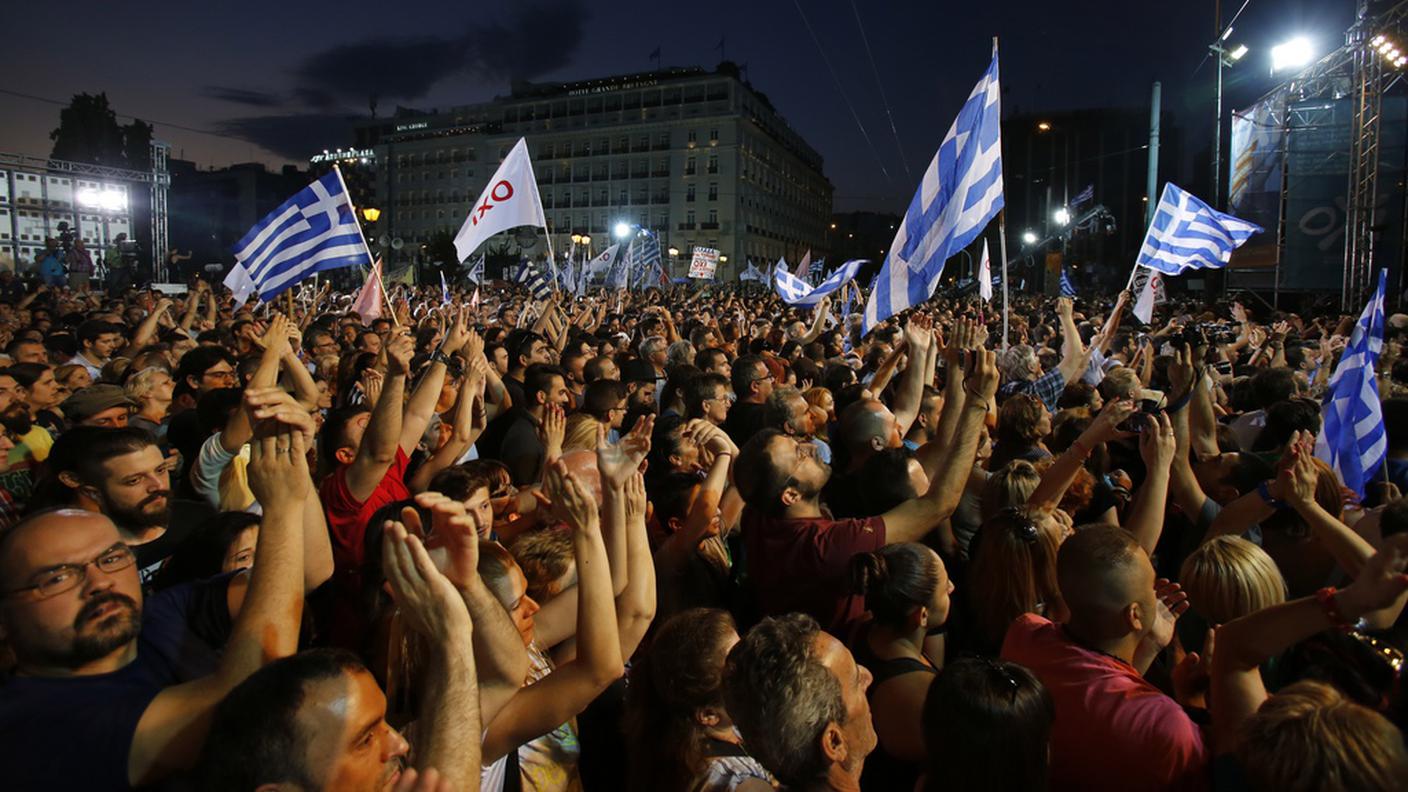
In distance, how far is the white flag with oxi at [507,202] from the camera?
373 inches

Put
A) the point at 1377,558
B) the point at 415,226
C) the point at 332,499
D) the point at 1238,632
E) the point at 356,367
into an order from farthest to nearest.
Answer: the point at 415,226 < the point at 356,367 < the point at 332,499 < the point at 1238,632 < the point at 1377,558

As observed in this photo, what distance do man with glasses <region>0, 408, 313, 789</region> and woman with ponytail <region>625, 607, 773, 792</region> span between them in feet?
3.23

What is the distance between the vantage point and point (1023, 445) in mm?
5125

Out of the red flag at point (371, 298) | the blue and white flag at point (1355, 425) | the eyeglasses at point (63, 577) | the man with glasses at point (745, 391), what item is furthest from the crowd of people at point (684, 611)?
the red flag at point (371, 298)


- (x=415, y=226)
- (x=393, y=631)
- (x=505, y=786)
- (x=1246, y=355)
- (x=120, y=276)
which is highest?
(x=415, y=226)

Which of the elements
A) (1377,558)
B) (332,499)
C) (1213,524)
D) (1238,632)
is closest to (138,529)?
(332,499)

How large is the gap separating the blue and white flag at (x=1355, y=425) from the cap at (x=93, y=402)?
6863mm

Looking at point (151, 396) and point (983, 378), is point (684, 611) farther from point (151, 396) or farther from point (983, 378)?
point (151, 396)

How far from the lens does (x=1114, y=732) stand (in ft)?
7.42

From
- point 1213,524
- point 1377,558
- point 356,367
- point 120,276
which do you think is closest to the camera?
point 1377,558

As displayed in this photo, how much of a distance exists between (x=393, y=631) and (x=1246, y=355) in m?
11.9

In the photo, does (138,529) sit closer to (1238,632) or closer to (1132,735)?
(1132,735)

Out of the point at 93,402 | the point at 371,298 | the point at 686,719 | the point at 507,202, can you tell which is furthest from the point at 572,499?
the point at 371,298

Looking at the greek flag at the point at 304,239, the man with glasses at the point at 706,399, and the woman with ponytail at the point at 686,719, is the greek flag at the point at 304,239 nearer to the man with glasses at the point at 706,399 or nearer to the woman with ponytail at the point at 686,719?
the man with glasses at the point at 706,399
